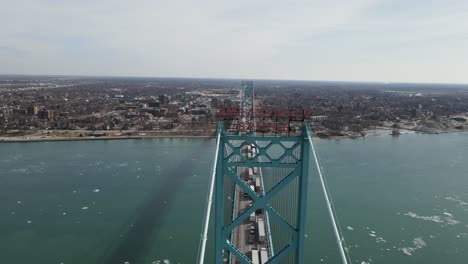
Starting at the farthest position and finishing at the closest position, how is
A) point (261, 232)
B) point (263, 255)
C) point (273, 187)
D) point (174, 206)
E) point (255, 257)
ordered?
point (174, 206) < point (261, 232) < point (263, 255) < point (255, 257) < point (273, 187)

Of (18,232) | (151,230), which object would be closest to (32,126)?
(18,232)

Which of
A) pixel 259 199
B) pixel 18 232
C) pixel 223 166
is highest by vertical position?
pixel 223 166

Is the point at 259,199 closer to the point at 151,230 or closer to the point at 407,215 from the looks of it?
the point at 151,230

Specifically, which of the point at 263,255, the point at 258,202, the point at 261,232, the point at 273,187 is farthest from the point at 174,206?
the point at 273,187

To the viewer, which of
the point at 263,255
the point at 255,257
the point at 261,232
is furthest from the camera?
the point at 261,232

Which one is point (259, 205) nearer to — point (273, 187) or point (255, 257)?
point (273, 187)

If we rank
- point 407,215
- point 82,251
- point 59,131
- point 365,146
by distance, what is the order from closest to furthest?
point 82,251 < point 407,215 < point 365,146 < point 59,131
